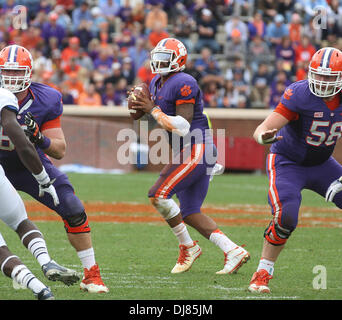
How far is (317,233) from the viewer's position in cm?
838

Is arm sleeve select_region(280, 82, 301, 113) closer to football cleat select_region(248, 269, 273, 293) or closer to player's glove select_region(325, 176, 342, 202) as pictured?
player's glove select_region(325, 176, 342, 202)

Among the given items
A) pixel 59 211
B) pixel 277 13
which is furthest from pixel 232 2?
pixel 59 211

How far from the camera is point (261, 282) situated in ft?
17.0

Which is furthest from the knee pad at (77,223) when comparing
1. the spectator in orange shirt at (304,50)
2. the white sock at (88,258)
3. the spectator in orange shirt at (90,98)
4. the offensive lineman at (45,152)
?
the spectator in orange shirt at (304,50)

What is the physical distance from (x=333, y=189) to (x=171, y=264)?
5.50 ft

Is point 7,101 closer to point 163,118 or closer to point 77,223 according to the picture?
point 77,223

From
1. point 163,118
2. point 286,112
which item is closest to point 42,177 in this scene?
point 163,118

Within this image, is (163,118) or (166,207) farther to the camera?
(166,207)

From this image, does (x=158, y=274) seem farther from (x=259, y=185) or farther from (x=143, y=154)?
(x=143, y=154)

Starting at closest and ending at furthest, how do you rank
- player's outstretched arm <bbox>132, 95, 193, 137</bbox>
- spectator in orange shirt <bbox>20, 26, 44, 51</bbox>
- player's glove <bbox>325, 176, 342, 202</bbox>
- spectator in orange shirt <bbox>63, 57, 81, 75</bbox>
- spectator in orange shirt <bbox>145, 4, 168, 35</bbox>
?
1. player's glove <bbox>325, 176, 342, 202</bbox>
2. player's outstretched arm <bbox>132, 95, 193, 137</bbox>
3. spectator in orange shirt <bbox>63, 57, 81, 75</bbox>
4. spectator in orange shirt <bbox>20, 26, 44, 51</bbox>
5. spectator in orange shirt <bbox>145, 4, 168, 35</bbox>

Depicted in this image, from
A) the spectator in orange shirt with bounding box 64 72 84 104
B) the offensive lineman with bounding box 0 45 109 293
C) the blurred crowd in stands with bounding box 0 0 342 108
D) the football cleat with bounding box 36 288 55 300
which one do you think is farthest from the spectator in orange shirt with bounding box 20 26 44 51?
the football cleat with bounding box 36 288 55 300

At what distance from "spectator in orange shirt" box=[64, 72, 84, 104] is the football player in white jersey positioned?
10898 mm

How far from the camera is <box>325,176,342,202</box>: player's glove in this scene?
5.42 metres

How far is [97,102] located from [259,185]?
406 cm
